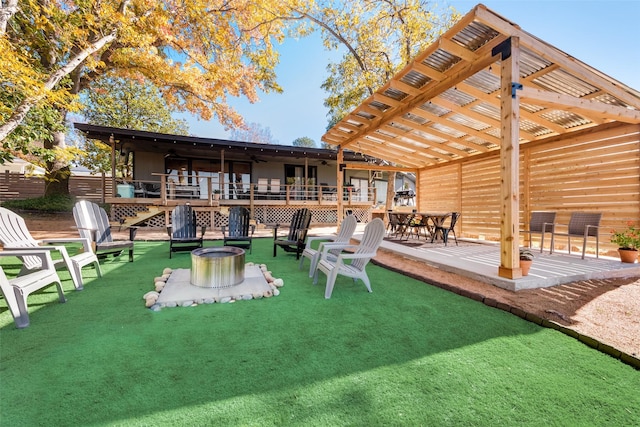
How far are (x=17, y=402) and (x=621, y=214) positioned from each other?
344 inches

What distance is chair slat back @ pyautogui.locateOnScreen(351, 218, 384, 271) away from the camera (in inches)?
141

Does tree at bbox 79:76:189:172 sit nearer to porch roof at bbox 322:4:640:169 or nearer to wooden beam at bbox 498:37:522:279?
porch roof at bbox 322:4:640:169

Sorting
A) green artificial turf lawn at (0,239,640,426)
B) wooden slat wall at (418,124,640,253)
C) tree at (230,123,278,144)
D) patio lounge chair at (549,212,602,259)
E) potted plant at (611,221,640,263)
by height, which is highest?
tree at (230,123,278,144)

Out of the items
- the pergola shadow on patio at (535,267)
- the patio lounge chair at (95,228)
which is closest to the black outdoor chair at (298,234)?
the pergola shadow on patio at (535,267)

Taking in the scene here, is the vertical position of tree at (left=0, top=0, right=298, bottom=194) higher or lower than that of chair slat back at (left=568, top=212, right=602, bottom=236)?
higher

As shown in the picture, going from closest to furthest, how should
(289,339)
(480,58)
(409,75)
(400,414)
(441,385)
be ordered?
(400,414) < (441,385) < (289,339) < (480,58) < (409,75)

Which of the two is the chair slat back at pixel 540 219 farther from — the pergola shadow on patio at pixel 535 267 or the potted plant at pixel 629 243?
the potted plant at pixel 629 243

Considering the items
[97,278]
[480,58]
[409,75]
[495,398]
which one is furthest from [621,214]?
[97,278]

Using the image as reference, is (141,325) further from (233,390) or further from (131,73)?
(131,73)

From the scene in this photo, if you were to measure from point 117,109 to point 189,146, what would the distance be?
850cm

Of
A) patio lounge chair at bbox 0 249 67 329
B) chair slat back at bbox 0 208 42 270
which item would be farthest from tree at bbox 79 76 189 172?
patio lounge chair at bbox 0 249 67 329

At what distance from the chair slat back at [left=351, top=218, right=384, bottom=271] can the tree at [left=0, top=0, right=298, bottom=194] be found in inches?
298

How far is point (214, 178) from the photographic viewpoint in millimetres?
13844

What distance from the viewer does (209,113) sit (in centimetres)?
1518
